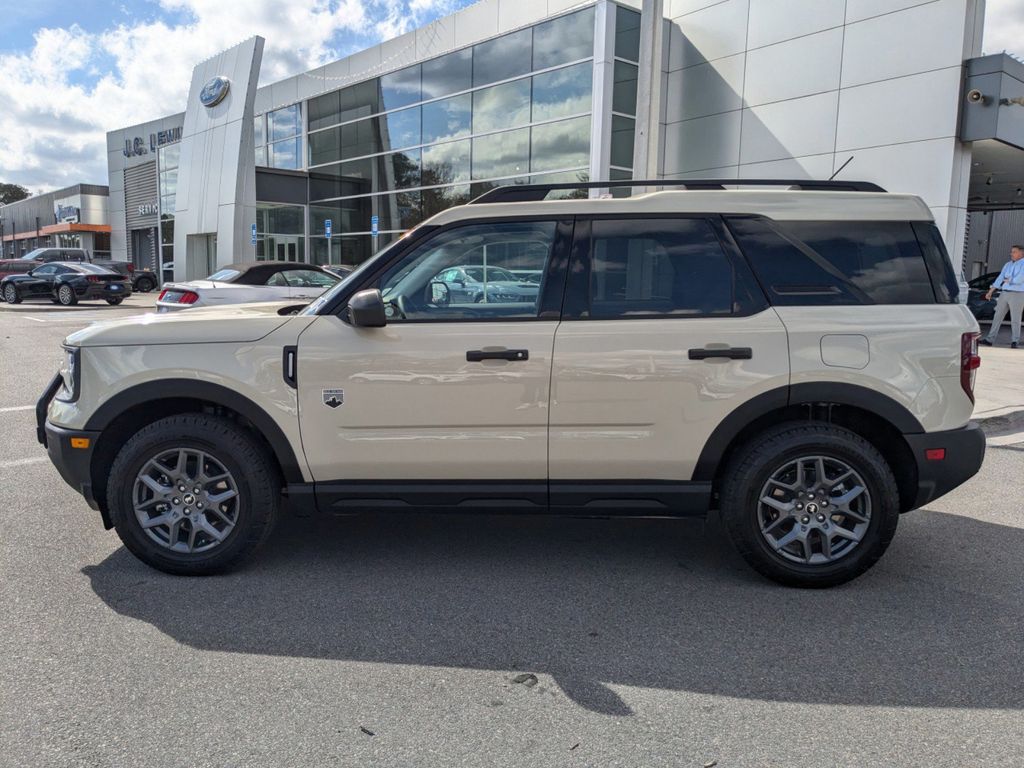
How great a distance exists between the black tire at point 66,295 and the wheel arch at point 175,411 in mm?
23765

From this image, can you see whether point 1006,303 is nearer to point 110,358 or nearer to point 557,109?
point 557,109

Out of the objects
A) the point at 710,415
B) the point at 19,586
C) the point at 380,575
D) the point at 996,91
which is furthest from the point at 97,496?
the point at 996,91

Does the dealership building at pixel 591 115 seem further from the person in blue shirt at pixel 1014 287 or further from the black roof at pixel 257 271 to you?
the black roof at pixel 257 271

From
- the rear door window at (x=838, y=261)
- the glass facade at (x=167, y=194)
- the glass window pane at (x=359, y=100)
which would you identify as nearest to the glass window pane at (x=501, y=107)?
the glass window pane at (x=359, y=100)

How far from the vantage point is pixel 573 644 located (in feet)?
10.6

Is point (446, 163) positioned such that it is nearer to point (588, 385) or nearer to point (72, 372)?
point (72, 372)

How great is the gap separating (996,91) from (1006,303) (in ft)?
13.4

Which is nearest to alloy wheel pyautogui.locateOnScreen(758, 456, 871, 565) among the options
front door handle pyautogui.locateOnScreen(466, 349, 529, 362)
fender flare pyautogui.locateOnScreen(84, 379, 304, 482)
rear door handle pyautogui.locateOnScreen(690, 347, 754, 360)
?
rear door handle pyautogui.locateOnScreen(690, 347, 754, 360)

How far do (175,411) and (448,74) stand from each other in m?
22.9

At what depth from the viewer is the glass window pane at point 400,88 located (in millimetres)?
25938

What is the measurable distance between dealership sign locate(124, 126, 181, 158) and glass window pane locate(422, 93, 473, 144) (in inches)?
938

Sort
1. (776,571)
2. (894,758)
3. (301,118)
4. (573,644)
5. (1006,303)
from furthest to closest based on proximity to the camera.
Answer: (301,118)
(1006,303)
(776,571)
(573,644)
(894,758)

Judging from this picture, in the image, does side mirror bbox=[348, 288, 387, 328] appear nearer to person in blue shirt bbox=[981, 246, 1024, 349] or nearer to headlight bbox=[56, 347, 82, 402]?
headlight bbox=[56, 347, 82, 402]

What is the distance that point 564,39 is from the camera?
20359 millimetres
